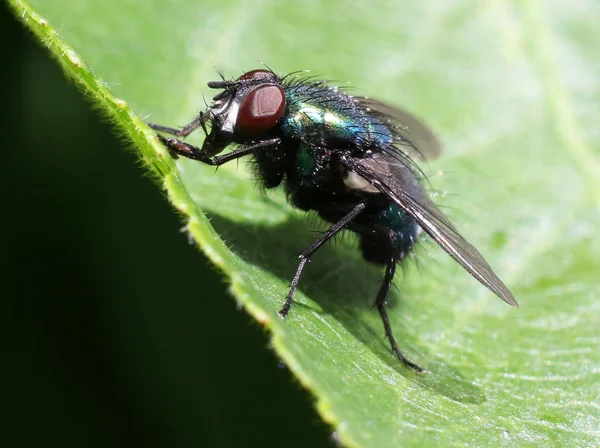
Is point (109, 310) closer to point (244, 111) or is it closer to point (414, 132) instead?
point (244, 111)

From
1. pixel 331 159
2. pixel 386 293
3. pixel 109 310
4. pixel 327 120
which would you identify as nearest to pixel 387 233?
pixel 386 293

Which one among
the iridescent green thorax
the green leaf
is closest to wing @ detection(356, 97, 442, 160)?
the green leaf

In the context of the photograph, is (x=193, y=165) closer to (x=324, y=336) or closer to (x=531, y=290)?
(x=324, y=336)

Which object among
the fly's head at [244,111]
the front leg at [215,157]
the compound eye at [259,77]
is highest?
the compound eye at [259,77]

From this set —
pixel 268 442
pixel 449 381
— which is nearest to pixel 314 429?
pixel 268 442

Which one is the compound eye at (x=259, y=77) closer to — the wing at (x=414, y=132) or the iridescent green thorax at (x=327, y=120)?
the iridescent green thorax at (x=327, y=120)

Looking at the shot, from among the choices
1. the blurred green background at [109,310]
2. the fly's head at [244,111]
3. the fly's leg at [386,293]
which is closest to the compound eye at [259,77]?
the fly's head at [244,111]

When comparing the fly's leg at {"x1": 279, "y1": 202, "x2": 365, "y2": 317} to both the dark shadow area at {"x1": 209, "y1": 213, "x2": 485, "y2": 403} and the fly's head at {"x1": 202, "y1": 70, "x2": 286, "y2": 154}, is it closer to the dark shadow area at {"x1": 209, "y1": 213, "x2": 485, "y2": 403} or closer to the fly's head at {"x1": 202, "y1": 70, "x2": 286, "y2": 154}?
the dark shadow area at {"x1": 209, "y1": 213, "x2": 485, "y2": 403}
